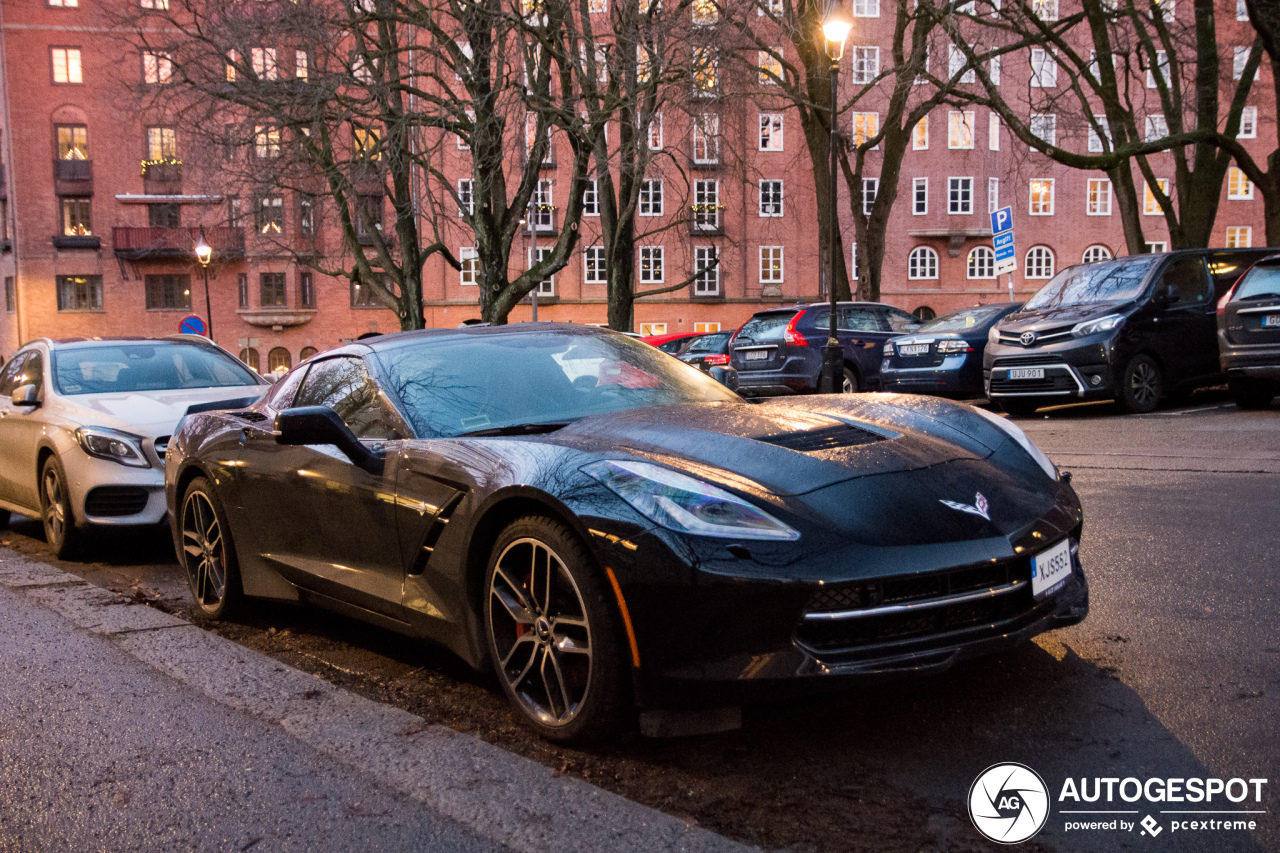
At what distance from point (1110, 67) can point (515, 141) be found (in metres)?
11.8

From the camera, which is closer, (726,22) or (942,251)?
(726,22)

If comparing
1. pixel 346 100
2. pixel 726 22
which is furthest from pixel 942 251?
pixel 346 100

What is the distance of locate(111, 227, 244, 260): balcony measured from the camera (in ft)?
178

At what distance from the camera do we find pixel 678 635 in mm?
3000

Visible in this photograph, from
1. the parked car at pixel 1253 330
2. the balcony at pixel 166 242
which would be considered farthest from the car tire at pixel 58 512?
the balcony at pixel 166 242

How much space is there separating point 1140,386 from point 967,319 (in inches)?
143

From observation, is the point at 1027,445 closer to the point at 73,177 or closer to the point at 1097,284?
the point at 1097,284

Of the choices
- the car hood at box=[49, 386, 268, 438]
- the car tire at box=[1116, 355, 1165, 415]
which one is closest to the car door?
Answer: the car hood at box=[49, 386, 268, 438]

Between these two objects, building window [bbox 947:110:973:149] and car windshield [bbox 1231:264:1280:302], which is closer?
car windshield [bbox 1231:264:1280:302]

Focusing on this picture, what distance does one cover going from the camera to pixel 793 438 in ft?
11.9

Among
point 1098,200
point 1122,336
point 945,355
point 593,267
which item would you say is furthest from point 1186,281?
point 1098,200

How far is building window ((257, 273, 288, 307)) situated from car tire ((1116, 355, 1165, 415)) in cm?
4985

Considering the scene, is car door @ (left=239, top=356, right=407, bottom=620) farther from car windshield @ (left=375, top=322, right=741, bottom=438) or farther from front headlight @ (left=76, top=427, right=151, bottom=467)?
front headlight @ (left=76, top=427, right=151, bottom=467)

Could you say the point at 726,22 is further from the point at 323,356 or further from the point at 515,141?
the point at 323,356
